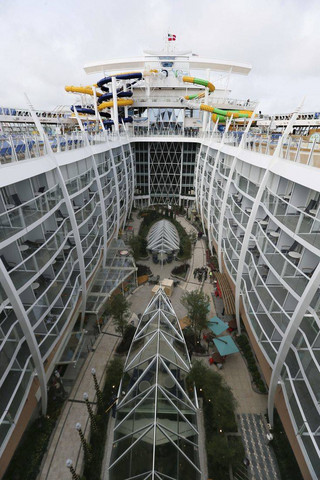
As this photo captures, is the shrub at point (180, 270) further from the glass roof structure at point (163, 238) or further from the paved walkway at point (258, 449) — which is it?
the paved walkway at point (258, 449)

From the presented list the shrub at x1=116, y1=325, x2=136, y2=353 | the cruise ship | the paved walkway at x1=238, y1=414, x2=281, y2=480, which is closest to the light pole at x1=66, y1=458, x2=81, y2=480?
the cruise ship

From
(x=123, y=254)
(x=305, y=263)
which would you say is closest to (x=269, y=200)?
(x=305, y=263)

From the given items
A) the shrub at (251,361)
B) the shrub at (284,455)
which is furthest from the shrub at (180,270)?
the shrub at (284,455)

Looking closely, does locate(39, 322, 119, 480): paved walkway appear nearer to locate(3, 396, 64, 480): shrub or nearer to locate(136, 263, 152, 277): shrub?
locate(3, 396, 64, 480): shrub

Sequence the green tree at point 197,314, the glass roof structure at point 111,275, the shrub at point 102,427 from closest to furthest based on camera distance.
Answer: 1. the shrub at point 102,427
2. the green tree at point 197,314
3. the glass roof structure at point 111,275

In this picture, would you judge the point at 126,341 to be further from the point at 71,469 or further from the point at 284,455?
the point at 284,455

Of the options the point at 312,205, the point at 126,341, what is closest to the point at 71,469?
the point at 126,341
